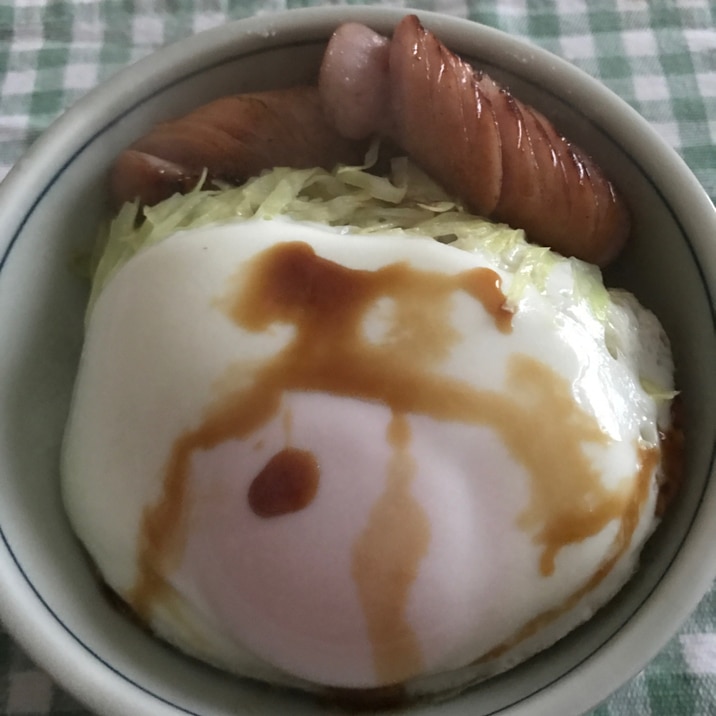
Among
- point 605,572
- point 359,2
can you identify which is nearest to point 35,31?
point 359,2

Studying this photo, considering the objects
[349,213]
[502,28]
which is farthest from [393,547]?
[502,28]

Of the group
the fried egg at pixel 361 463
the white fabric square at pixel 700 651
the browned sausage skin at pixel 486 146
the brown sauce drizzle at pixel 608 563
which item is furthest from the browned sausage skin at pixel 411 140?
the white fabric square at pixel 700 651

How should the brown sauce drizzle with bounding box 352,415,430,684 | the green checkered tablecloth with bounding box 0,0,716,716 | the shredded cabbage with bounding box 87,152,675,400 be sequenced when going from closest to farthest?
1. the brown sauce drizzle with bounding box 352,415,430,684
2. the shredded cabbage with bounding box 87,152,675,400
3. the green checkered tablecloth with bounding box 0,0,716,716

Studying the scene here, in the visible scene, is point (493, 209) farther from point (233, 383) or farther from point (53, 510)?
point (53, 510)

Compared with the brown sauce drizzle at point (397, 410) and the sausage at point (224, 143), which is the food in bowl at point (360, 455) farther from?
the sausage at point (224, 143)

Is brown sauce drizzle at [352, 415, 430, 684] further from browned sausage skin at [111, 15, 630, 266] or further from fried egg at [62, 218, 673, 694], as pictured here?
browned sausage skin at [111, 15, 630, 266]

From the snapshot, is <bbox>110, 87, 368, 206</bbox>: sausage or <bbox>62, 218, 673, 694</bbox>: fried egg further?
<bbox>110, 87, 368, 206</bbox>: sausage

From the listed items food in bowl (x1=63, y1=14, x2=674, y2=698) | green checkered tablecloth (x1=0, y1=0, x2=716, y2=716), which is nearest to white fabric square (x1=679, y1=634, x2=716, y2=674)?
food in bowl (x1=63, y1=14, x2=674, y2=698)
